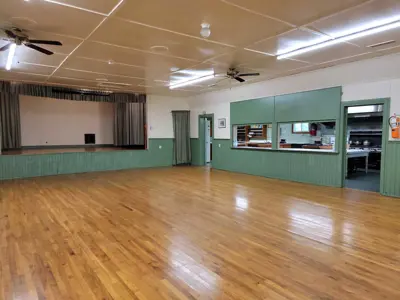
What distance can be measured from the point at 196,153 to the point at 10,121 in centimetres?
739

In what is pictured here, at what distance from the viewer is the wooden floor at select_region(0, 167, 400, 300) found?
7.40 ft

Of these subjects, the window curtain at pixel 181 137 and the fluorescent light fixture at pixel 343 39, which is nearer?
the fluorescent light fixture at pixel 343 39

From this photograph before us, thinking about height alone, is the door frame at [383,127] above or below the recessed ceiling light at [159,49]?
below

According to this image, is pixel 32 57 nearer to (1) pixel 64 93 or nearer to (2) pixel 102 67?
(2) pixel 102 67

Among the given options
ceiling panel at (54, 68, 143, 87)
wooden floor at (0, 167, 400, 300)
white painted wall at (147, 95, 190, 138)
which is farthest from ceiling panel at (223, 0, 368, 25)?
white painted wall at (147, 95, 190, 138)

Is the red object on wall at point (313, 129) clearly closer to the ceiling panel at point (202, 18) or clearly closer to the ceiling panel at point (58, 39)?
the ceiling panel at point (202, 18)

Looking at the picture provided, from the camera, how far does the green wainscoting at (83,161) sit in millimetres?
7758

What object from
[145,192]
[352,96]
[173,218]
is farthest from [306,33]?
[145,192]

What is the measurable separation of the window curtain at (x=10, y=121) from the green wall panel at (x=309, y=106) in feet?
32.6

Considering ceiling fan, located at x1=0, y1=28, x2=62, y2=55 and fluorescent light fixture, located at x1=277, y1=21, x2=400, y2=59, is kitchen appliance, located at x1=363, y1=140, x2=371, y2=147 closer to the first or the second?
fluorescent light fixture, located at x1=277, y1=21, x2=400, y2=59

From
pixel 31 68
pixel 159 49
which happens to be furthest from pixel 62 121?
pixel 159 49

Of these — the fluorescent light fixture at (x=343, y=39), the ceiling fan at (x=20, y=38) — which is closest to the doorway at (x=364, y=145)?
the fluorescent light fixture at (x=343, y=39)

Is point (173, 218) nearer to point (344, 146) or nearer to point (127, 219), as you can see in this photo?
point (127, 219)

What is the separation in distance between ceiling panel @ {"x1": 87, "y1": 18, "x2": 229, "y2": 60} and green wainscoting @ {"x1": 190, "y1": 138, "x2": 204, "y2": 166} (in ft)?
19.0
